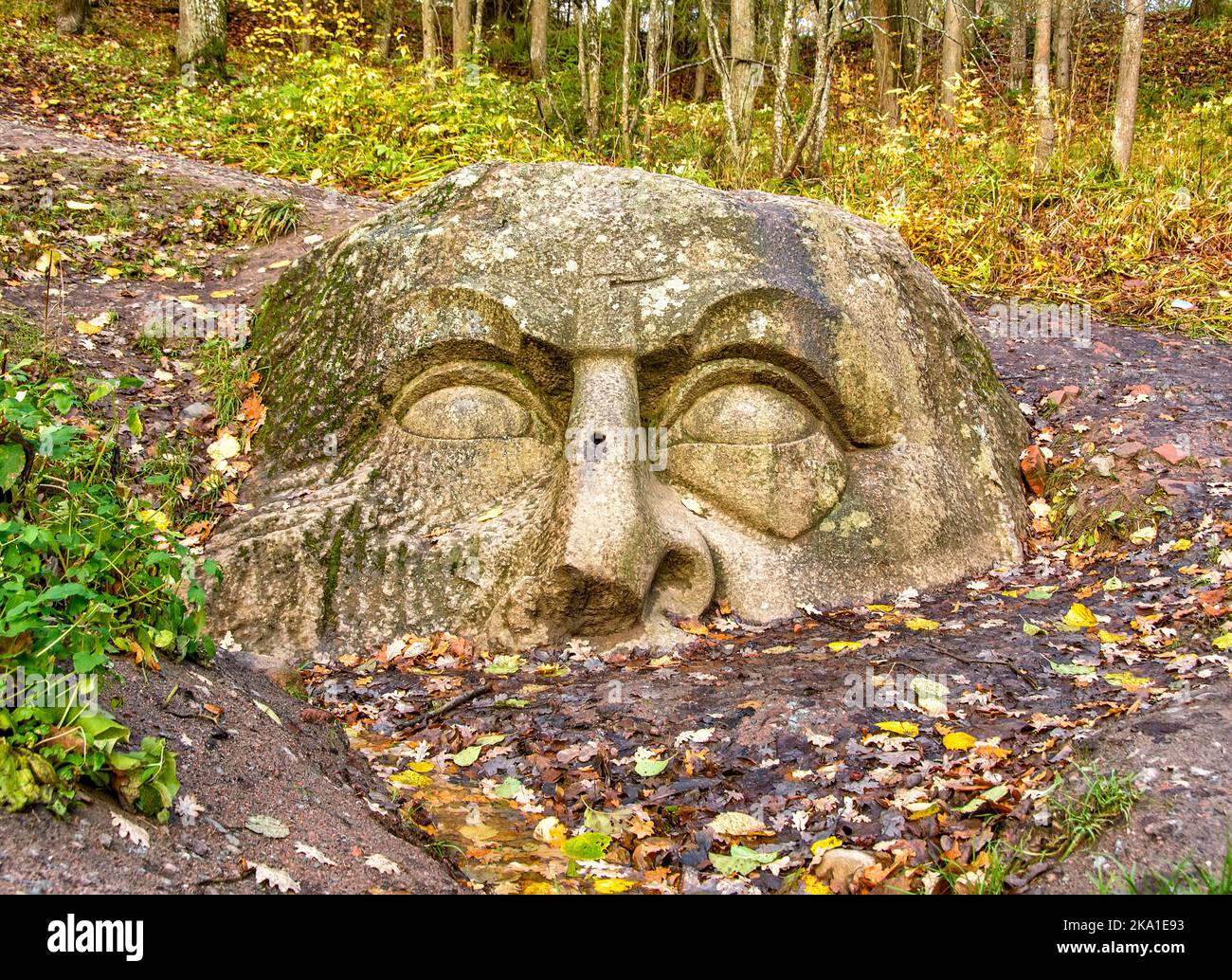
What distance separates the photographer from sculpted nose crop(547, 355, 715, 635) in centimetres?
400

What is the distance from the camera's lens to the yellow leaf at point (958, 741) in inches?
118

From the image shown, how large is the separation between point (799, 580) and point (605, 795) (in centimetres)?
169

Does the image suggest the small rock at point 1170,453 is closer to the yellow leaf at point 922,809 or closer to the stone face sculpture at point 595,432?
the stone face sculpture at point 595,432

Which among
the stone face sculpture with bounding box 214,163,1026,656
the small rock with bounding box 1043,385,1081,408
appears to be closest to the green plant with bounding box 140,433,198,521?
the stone face sculpture with bounding box 214,163,1026,656

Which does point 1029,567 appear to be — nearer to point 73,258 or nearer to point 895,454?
point 895,454

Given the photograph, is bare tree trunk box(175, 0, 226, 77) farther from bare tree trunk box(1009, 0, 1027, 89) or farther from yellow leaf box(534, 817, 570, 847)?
yellow leaf box(534, 817, 570, 847)

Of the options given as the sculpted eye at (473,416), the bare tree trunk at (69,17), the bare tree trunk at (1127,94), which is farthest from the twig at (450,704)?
the bare tree trunk at (69,17)

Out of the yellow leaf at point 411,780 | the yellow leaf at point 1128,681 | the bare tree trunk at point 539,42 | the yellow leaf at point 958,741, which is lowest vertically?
the yellow leaf at point 411,780

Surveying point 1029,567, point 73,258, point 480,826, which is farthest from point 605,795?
point 73,258

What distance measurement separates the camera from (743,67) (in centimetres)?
962

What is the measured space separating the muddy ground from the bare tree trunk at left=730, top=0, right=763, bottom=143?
487cm

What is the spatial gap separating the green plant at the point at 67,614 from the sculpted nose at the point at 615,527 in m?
1.46

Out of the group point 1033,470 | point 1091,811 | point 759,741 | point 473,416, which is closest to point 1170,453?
point 1033,470

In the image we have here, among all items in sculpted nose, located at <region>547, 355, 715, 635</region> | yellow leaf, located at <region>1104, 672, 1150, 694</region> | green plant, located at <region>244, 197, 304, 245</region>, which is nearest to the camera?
yellow leaf, located at <region>1104, 672, 1150, 694</region>
